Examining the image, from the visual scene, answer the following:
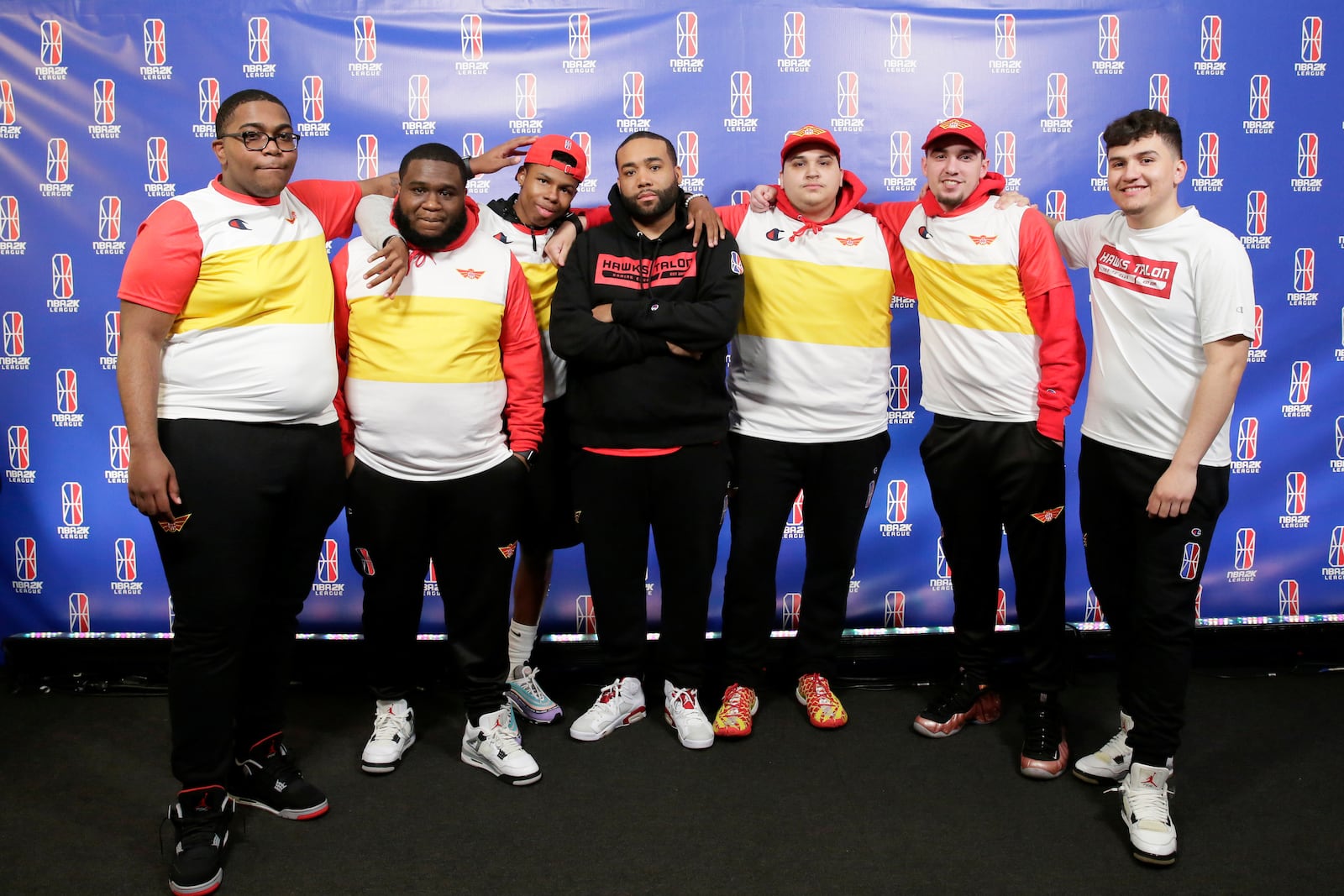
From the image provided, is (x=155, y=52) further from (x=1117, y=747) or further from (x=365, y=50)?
(x=1117, y=747)

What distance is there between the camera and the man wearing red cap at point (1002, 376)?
252cm

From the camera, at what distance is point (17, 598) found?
3.35m

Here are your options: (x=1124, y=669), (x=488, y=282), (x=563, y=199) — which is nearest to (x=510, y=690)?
(x=488, y=282)

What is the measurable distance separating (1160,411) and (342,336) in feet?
6.31

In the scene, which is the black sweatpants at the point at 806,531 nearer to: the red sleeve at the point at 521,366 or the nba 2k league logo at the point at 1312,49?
the red sleeve at the point at 521,366

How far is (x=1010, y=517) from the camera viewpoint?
8.59ft

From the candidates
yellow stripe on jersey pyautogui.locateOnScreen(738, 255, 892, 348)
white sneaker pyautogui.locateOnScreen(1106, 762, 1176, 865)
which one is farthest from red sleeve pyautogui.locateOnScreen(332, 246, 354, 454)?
white sneaker pyautogui.locateOnScreen(1106, 762, 1176, 865)

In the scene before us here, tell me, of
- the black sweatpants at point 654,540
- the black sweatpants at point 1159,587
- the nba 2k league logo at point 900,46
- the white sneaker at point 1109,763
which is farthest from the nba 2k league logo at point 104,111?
the white sneaker at point 1109,763

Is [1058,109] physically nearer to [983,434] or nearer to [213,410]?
[983,434]

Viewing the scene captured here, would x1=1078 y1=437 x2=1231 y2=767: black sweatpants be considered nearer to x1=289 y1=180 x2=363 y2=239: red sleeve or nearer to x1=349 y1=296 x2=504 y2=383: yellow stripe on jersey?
x1=349 y1=296 x2=504 y2=383: yellow stripe on jersey

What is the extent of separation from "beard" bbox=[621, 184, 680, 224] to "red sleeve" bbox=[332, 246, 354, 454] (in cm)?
71

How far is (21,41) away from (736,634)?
2933mm

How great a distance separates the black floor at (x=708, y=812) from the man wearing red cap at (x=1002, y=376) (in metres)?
0.33

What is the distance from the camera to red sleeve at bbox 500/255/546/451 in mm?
2451
